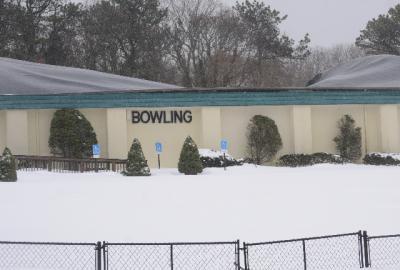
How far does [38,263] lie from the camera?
10.5 m

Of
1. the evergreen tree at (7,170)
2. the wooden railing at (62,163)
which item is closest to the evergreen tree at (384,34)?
the wooden railing at (62,163)

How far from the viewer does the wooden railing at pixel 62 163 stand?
22.2m

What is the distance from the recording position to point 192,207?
14672mm

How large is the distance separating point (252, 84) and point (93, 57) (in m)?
15.8

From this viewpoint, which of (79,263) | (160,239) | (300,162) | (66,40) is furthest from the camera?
(66,40)

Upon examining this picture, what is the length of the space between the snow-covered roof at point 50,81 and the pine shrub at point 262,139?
697cm

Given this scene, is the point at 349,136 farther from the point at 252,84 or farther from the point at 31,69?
the point at 252,84

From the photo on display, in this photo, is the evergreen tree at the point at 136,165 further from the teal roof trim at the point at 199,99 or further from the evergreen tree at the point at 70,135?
the teal roof trim at the point at 199,99

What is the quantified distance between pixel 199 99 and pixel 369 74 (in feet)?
43.4

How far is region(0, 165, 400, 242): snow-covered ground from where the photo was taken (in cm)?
1233

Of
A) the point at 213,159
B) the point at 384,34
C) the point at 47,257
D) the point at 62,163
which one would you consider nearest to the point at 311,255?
the point at 47,257

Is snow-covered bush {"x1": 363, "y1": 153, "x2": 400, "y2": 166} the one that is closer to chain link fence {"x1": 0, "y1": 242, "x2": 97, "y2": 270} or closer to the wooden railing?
the wooden railing

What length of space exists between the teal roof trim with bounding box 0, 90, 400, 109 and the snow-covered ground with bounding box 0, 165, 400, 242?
4779 millimetres

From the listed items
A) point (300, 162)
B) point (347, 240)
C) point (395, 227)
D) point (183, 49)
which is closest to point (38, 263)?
point (347, 240)
